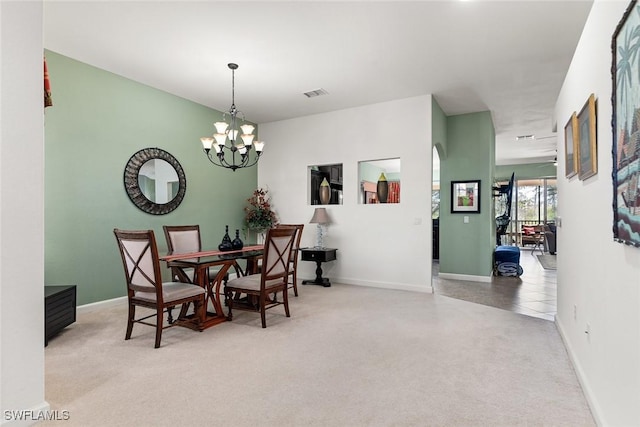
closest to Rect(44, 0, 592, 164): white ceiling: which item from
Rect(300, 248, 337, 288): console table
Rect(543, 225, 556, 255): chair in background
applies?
Rect(300, 248, 337, 288): console table

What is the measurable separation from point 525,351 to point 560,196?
1.53 m

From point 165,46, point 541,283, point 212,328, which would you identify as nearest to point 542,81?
point 541,283

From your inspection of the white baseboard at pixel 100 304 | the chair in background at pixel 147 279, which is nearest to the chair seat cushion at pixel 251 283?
the chair in background at pixel 147 279

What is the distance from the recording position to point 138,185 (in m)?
4.70

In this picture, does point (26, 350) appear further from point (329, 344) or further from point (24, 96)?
point (329, 344)

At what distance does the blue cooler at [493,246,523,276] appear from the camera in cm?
656

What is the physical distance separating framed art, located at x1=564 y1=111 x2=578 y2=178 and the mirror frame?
186 inches

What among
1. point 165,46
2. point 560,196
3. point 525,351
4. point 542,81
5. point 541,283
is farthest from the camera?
point 541,283

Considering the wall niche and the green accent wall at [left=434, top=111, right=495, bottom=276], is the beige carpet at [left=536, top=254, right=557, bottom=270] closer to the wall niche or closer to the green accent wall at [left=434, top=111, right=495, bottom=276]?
the green accent wall at [left=434, top=111, right=495, bottom=276]

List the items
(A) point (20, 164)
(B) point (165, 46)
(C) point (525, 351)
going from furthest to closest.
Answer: (B) point (165, 46)
(C) point (525, 351)
(A) point (20, 164)

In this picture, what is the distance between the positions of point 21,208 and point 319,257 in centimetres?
420

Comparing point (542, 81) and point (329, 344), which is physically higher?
point (542, 81)

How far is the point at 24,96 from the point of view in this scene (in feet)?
6.04

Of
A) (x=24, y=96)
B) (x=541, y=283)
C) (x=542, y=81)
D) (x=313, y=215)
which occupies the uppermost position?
(x=542, y=81)
